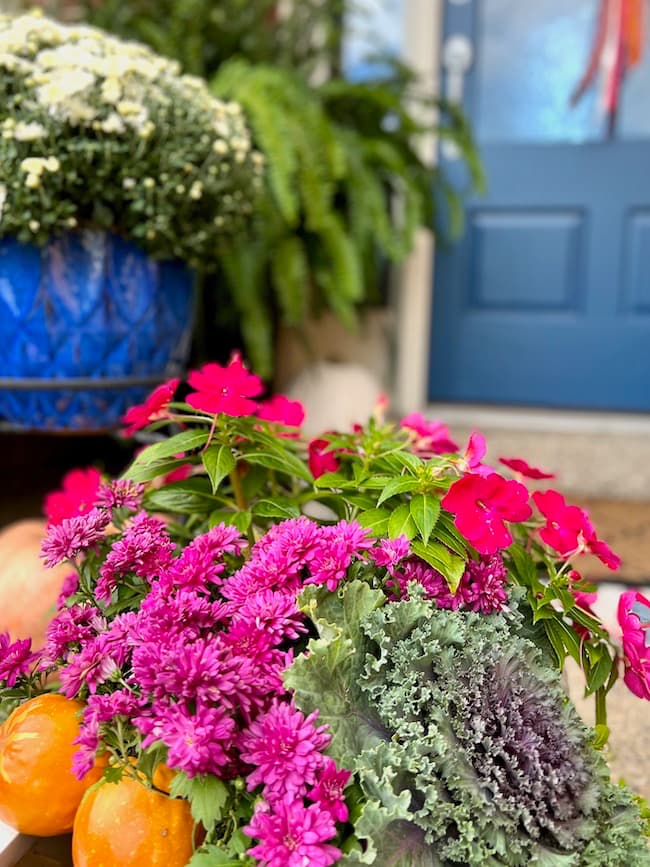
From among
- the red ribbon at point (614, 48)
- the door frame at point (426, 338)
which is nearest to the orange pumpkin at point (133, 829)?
the door frame at point (426, 338)

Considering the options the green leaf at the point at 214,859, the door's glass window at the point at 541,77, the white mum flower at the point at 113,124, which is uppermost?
the door's glass window at the point at 541,77

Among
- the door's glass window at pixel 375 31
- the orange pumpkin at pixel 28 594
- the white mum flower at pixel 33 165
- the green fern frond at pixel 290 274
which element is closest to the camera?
the white mum flower at pixel 33 165

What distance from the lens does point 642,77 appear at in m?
2.54

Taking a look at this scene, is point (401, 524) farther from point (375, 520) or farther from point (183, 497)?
point (183, 497)

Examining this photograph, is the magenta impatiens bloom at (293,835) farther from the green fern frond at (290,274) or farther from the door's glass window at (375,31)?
the door's glass window at (375,31)

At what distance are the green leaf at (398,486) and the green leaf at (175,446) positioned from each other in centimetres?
19

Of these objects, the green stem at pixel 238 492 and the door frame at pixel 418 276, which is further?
the door frame at pixel 418 276

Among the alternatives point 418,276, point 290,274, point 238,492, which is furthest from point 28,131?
point 418,276

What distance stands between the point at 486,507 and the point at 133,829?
39cm

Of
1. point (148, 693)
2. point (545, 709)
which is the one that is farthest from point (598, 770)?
point (148, 693)

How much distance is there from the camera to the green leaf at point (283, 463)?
0.78 m

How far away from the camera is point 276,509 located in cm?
77

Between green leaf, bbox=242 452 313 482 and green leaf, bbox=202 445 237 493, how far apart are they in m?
0.04

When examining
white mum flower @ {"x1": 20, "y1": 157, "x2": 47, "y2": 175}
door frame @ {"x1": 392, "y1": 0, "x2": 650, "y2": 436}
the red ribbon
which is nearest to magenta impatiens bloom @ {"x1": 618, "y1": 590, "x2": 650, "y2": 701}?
white mum flower @ {"x1": 20, "y1": 157, "x2": 47, "y2": 175}
